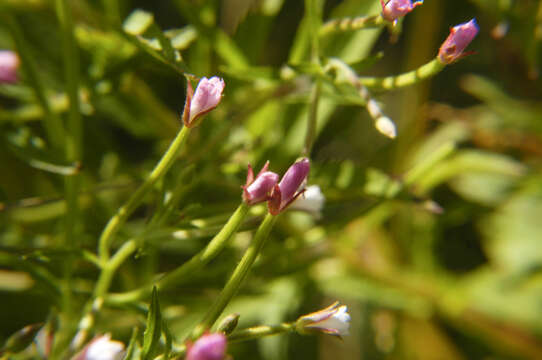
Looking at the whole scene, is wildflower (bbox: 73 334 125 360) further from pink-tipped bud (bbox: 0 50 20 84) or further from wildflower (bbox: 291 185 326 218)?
pink-tipped bud (bbox: 0 50 20 84)

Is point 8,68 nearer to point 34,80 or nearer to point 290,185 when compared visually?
point 34,80

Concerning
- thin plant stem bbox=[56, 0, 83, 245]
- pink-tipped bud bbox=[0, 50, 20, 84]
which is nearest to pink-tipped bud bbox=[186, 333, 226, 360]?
thin plant stem bbox=[56, 0, 83, 245]

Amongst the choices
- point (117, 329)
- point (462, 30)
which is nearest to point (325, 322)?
point (462, 30)

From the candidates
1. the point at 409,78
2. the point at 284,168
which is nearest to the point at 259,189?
the point at 409,78

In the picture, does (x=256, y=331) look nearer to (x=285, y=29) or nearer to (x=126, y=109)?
(x=126, y=109)

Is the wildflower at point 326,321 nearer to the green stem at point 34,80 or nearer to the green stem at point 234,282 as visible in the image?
the green stem at point 234,282

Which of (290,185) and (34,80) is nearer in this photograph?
(290,185)
